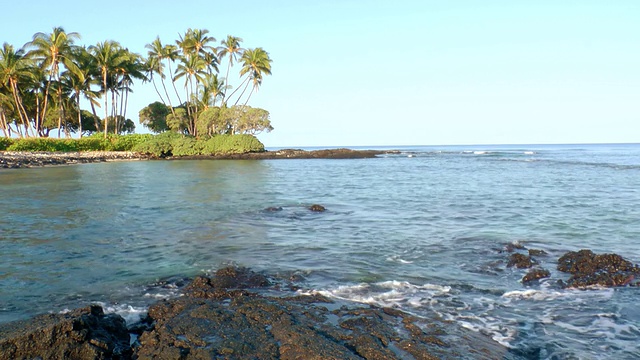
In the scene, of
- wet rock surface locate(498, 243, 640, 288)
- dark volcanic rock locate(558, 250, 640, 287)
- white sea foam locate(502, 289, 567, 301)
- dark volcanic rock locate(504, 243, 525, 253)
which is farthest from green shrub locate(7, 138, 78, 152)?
dark volcanic rock locate(558, 250, 640, 287)

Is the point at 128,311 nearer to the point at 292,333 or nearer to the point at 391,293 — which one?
the point at 292,333

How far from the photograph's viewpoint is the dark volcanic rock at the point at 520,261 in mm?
8430

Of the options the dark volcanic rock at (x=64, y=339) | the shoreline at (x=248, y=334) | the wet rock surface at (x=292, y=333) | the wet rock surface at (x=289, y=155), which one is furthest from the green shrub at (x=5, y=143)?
the dark volcanic rock at (x=64, y=339)

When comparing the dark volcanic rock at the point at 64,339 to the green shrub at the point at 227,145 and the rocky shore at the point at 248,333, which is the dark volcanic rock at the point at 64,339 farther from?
the green shrub at the point at 227,145

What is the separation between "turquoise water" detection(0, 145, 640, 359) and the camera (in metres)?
6.11

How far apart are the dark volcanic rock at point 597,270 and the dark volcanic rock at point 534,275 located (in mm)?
409

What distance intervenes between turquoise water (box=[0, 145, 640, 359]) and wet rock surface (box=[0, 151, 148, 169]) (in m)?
21.5

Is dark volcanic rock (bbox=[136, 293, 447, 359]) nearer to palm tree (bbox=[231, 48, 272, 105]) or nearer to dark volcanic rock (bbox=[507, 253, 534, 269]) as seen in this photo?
dark volcanic rock (bbox=[507, 253, 534, 269])

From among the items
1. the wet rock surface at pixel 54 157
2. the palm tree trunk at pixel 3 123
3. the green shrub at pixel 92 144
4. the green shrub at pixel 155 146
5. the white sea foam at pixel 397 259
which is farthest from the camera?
the green shrub at pixel 155 146

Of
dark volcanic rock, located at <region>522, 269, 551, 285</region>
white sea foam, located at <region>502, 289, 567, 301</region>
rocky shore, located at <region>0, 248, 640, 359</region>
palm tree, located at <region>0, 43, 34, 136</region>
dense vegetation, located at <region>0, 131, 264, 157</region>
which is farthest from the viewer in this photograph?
dense vegetation, located at <region>0, 131, 264, 157</region>

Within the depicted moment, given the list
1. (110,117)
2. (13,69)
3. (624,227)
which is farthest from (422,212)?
(110,117)

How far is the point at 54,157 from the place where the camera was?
44062mm

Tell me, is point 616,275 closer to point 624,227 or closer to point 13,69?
point 624,227

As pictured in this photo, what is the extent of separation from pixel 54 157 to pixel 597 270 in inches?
1898
